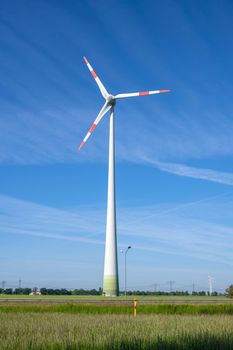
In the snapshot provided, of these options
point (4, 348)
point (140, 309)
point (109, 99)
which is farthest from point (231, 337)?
point (109, 99)

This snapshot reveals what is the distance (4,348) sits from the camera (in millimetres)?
16562

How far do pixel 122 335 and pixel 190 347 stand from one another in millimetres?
3201

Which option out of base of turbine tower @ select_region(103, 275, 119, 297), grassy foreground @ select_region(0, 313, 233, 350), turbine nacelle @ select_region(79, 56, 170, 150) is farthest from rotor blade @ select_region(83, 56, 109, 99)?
grassy foreground @ select_region(0, 313, 233, 350)

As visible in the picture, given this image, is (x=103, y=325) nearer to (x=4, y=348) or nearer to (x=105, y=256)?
(x=4, y=348)

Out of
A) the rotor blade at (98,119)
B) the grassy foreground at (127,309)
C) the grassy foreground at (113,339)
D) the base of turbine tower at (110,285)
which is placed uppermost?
the rotor blade at (98,119)

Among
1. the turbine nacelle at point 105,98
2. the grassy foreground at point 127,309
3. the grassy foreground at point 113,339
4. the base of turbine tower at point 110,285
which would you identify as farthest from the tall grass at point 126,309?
the turbine nacelle at point 105,98

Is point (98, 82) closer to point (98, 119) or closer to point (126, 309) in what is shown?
point (98, 119)

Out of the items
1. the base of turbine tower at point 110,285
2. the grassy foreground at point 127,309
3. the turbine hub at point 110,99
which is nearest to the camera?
the grassy foreground at point 127,309

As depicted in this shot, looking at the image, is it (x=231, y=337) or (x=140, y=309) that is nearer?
(x=231, y=337)

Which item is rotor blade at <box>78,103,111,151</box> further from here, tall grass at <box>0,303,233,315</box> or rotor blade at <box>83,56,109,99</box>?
tall grass at <box>0,303,233,315</box>

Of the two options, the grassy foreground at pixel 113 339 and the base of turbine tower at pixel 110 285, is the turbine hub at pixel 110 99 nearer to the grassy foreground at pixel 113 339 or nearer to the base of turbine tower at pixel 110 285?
the base of turbine tower at pixel 110 285

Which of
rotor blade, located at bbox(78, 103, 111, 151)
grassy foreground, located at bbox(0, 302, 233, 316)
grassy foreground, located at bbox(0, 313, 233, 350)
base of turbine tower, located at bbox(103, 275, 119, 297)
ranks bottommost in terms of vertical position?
grassy foreground, located at bbox(0, 313, 233, 350)

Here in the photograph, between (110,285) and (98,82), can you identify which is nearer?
(110,285)

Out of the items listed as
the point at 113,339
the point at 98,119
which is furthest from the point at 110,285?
the point at 113,339
